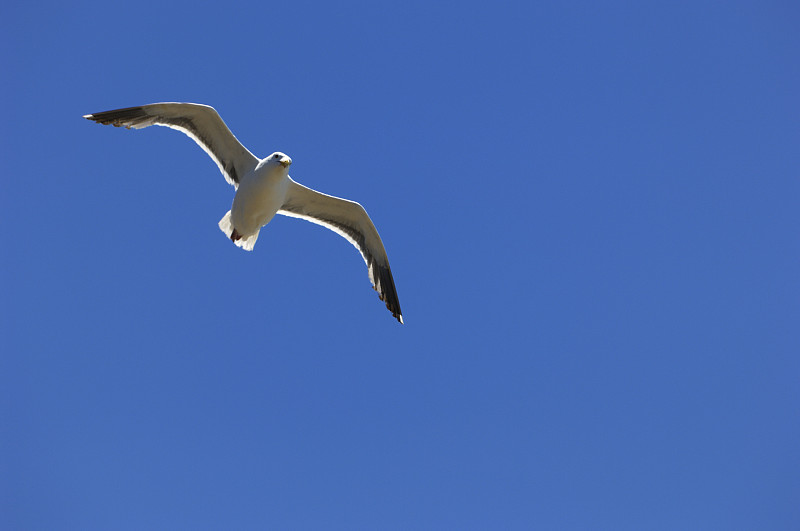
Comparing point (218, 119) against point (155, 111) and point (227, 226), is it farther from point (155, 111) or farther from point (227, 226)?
point (227, 226)

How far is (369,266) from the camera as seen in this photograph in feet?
41.2

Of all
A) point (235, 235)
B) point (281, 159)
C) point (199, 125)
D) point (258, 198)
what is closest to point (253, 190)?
point (258, 198)

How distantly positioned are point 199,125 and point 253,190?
59.2 inches

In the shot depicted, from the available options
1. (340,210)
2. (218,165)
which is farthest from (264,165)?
(340,210)

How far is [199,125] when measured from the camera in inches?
439

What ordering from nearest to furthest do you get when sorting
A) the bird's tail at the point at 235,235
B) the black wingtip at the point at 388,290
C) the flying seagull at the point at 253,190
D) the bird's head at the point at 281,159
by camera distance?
1. the bird's head at the point at 281,159
2. the flying seagull at the point at 253,190
3. the bird's tail at the point at 235,235
4. the black wingtip at the point at 388,290

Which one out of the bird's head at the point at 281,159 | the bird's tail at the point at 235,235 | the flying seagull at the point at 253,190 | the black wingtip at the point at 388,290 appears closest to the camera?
the bird's head at the point at 281,159

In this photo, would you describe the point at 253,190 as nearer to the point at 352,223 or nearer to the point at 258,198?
the point at 258,198

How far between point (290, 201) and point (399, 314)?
9.41 feet

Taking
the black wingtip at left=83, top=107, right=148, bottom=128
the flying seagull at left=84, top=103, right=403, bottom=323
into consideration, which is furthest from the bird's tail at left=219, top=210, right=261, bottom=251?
the black wingtip at left=83, top=107, right=148, bottom=128

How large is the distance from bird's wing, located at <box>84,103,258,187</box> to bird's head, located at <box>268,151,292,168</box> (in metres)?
0.69

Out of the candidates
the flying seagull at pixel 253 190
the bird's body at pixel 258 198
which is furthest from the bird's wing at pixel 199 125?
the bird's body at pixel 258 198

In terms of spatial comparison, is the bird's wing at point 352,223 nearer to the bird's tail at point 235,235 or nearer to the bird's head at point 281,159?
the bird's tail at point 235,235

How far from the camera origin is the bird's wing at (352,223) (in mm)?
12039
